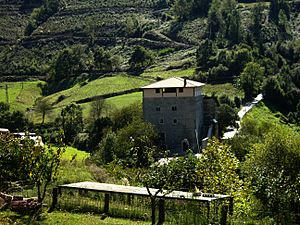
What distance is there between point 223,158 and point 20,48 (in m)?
120

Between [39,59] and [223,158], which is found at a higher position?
[39,59]

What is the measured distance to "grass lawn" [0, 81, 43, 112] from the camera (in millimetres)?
93312

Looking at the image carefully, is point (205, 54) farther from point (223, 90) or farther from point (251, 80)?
point (251, 80)

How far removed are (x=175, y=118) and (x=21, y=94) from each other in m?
48.7

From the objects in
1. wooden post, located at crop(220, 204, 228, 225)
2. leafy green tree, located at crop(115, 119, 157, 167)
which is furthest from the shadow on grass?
leafy green tree, located at crop(115, 119, 157, 167)

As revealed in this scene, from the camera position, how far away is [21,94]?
10081 centimetres

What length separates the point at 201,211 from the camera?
68.4 feet

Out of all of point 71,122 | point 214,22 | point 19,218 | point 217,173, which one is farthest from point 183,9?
point 19,218

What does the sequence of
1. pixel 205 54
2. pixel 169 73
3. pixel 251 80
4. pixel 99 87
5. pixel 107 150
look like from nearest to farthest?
pixel 107 150
pixel 251 80
pixel 99 87
pixel 169 73
pixel 205 54

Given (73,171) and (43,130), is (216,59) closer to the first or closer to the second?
(43,130)

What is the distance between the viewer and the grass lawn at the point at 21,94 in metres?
93.3

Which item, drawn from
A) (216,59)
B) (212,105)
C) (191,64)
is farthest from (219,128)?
(191,64)

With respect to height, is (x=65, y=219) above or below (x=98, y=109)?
below

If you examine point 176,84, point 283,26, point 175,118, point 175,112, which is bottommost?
point 175,118
